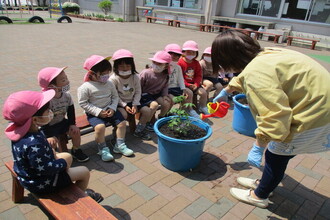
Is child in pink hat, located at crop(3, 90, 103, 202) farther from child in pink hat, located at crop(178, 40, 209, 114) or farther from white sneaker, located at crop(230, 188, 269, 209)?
child in pink hat, located at crop(178, 40, 209, 114)

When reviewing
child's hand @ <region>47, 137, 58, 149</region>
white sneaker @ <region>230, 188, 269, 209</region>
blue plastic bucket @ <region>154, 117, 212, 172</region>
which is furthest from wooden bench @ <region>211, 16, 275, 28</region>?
child's hand @ <region>47, 137, 58, 149</region>

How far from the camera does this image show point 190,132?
2961mm

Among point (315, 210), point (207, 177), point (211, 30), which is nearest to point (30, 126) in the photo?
point (207, 177)

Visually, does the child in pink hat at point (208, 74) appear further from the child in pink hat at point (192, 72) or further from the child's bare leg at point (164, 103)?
the child's bare leg at point (164, 103)

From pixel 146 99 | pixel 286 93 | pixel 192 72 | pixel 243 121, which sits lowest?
pixel 243 121

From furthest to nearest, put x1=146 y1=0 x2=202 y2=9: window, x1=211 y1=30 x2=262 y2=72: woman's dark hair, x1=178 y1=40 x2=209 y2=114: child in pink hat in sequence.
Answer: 1. x1=146 y1=0 x2=202 y2=9: window
2. x1=178 y1=40 x2=209 y2=114: child in pink hat
3. x1=211 y1=30 x2=262 y2=72: woman's dark hair

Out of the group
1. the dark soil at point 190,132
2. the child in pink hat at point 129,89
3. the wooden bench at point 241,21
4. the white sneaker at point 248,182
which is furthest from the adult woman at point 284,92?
the wooden bench at point 241,21

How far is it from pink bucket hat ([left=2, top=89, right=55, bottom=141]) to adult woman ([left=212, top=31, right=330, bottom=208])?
4.70 ft

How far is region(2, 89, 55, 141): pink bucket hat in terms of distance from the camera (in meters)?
1.80

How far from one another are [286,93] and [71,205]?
1.74 m

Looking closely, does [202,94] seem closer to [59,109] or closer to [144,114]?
[144,114]

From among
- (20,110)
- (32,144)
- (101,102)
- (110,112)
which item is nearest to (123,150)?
(110,112)

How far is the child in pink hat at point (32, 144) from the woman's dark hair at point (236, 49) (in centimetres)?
135

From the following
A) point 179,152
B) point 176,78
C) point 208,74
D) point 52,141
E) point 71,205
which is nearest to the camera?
point 71,205
